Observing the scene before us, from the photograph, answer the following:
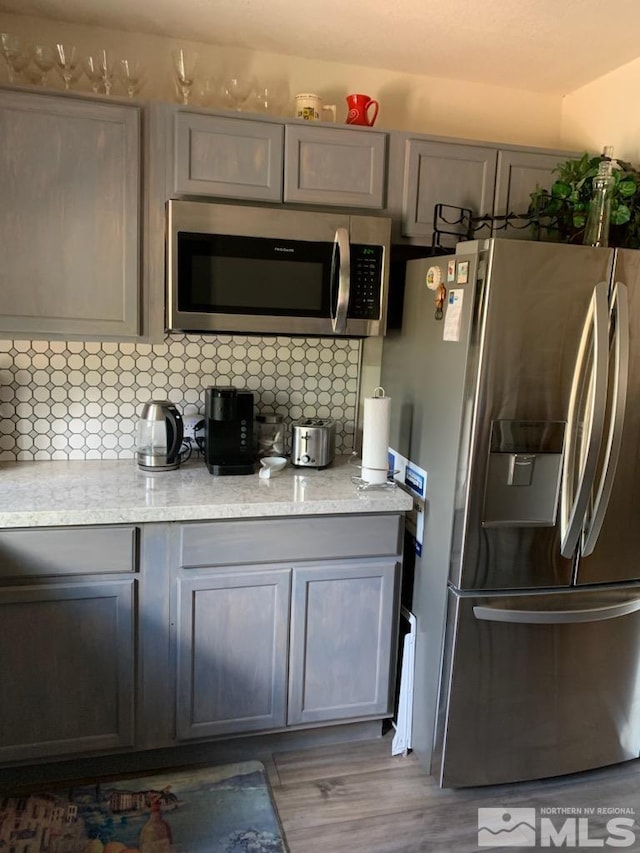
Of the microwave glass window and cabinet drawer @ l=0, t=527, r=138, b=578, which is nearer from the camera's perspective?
cabinet drawer @ l=0, t=527, r=138, b=578

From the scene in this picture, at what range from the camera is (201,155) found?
2199 millimetres

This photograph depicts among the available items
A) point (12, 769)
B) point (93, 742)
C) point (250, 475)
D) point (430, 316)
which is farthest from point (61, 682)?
point (430, 316)

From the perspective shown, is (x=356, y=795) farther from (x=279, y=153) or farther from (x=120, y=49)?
(x=120, y=49)

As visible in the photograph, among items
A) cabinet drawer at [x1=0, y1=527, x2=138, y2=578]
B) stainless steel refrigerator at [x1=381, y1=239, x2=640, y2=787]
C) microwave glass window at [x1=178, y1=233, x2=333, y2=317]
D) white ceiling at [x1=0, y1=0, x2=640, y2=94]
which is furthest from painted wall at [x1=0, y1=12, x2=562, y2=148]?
cabinet drawer at [x1=0, y1=527, x2=138, y2=578]

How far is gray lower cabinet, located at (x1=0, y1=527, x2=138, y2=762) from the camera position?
1961 millimetres

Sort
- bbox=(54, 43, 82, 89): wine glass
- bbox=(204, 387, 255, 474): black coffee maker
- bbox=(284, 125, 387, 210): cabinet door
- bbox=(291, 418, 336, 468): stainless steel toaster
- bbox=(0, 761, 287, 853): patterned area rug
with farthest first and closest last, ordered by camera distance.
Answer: bbox=(291, 418, 336, 468): stainless steel toaster, bbox=(204, 387, 255, 474): black coffee maker, bbox=(284, 125, 387, 210): cabinet door, bbox=(54, 43, 82, 89): wine glass, bbox=(0, 761, 287, 853): patterned area rug

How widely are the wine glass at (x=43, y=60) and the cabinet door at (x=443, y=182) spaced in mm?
1224

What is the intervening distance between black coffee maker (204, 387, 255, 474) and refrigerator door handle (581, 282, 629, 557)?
118 centimetres

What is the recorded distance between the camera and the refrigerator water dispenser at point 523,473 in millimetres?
1978

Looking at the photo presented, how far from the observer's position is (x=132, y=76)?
7.38 ft

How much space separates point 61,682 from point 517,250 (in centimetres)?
186

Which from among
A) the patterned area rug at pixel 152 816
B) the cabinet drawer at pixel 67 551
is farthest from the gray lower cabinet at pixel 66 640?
the patterned area rug at pixel 152 816

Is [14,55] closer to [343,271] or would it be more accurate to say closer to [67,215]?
[67,215]

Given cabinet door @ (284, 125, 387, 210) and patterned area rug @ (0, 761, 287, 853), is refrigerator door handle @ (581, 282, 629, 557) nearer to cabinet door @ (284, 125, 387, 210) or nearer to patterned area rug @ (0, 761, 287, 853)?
cabinet door @ (284, 125, 387, 210)
